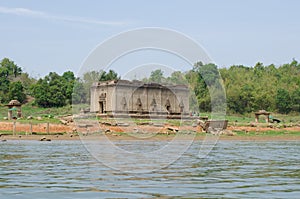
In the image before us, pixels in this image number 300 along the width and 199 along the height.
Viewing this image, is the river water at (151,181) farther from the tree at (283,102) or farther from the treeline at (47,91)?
the tree at (283,102)

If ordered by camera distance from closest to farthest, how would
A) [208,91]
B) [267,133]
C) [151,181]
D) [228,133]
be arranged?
[151,181] → [228,133] → [267,133] → [208,91]

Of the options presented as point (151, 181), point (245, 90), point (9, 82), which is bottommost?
point (151, 181)

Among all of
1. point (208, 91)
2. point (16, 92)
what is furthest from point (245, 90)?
point (16, 92)

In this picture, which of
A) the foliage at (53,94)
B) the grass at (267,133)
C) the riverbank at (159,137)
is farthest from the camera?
the foliage at (53,94)

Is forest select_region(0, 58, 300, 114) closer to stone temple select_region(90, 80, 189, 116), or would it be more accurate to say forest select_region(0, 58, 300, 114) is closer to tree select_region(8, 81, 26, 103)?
tree select_region(8, 81, 26, 103)

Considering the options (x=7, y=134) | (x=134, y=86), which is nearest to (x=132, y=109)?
(x=134, y=86)

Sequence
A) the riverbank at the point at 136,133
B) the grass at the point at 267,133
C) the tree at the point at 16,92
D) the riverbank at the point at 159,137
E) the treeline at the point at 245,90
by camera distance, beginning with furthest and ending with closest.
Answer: the tree at the point at 16,92 → the treeline at the point at 245,90 → the grass at the point at 267,133 → the riverbank at the point at 136,133 → the riverbank at the point at 159,137

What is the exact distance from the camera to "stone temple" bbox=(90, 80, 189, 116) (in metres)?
65.6

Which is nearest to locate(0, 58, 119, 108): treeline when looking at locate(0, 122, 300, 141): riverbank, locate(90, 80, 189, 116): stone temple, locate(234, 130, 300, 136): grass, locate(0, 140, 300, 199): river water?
locate(90, 80, 189, 116): stone temple

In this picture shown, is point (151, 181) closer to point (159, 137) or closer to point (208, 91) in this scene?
point (159, 137)

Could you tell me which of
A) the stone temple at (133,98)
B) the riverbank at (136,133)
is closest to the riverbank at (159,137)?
the riverbank at (136,133)

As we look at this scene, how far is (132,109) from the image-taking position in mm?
65875

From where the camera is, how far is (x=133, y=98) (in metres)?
66.9

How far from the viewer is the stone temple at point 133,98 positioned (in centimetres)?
6562
